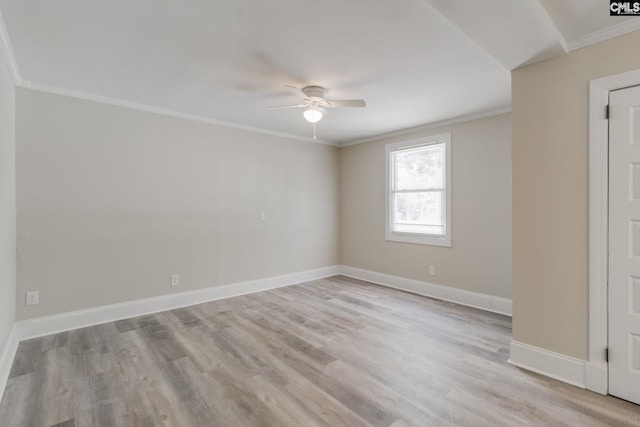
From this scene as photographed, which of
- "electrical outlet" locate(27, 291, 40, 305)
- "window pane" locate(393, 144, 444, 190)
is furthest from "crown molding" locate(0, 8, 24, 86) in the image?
"window pane" locate(393, 144, 444, 190)

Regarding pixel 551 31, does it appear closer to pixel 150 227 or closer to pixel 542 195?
pixel 542 195

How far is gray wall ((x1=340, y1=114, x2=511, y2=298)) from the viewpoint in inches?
147

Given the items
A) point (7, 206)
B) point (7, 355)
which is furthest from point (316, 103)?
point (7, 355)

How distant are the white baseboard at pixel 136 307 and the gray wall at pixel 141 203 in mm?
74

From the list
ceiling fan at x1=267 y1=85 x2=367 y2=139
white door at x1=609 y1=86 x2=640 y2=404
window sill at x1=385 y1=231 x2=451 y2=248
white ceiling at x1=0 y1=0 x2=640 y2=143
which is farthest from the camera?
window sill at x1=385 y1=231 x2=451 y2=248

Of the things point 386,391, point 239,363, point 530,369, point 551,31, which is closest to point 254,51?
point 551,31

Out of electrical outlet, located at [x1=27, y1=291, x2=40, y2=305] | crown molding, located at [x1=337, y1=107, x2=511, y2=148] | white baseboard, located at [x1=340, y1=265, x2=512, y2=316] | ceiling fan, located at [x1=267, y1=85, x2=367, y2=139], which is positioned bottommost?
white baseboard, located at [x1=340, y1=265, x2=512, y2=316]

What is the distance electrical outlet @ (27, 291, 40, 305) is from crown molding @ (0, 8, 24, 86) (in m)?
2.01

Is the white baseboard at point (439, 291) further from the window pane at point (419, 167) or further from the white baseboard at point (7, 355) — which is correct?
the white baseboard at point (7, 355)

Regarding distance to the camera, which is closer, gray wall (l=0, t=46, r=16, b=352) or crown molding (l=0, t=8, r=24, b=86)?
crown molding (l=0, t=8, r=24, b=86)

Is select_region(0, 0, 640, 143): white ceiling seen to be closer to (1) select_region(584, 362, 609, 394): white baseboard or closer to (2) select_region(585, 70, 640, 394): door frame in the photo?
(2) select_region(585, 70, 640, 394): door frame

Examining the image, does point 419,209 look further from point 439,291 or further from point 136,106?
point 136,106

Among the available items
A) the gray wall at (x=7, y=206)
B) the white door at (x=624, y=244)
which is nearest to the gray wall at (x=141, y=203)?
the gray wall at (x=7, y=206)

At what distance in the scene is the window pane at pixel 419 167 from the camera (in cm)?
443
